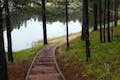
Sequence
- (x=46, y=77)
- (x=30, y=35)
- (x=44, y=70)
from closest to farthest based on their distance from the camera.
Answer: (x=46, y=77), (x=44, y=70), (x=30, y=35)

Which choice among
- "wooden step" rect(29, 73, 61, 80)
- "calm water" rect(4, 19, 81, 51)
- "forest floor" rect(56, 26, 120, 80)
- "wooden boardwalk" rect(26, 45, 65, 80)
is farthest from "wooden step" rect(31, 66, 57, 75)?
"calm water" rect(4, 19, 81, 51)

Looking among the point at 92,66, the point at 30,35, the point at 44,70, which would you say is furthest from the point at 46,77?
the point at 30,35

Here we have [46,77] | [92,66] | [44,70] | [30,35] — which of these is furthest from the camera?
[30,35]

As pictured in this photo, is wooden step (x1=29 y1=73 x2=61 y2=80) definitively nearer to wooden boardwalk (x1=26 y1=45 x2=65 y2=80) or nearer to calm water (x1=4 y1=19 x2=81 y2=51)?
wooden boardwalk (x1=26 y1=45 x2=65 y2=80)

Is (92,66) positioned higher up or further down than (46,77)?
higher up

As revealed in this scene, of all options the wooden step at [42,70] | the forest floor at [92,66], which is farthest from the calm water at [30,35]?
the wooden step at [42,70]

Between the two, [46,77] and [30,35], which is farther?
[30,35]

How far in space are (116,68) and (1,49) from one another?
8.67 m

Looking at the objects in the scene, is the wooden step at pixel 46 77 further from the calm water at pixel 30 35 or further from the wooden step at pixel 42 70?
the calm water at pixel 30 35

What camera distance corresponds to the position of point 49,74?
66.8ft

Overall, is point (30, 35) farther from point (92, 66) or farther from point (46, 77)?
point (46, 77)

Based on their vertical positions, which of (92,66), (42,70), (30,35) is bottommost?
(30,35)

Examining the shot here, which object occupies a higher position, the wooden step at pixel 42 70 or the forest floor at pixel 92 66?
the forest floor at pixel 92 66

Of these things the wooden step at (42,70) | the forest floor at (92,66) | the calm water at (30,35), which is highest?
the forest floor at (92,66)
